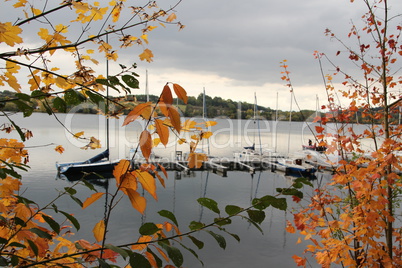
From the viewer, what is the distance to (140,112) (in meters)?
0.54

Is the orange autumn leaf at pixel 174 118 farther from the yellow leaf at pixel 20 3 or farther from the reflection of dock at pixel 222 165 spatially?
the reflection of dock at pixel 222 165

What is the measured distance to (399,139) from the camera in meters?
2.35

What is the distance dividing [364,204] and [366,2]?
1518 millimetres

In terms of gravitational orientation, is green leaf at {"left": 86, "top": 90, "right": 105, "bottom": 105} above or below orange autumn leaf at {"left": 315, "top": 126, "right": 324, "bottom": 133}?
above

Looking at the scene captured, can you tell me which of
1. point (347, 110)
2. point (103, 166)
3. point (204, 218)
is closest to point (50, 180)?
point (103, 166)

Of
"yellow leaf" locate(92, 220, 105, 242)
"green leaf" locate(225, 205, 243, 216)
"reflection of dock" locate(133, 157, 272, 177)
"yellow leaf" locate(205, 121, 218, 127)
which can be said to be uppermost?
"yellow leaf" locate(205, 121, 218, 127)

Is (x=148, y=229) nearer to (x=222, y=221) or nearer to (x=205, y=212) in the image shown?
(x=222, y=221)

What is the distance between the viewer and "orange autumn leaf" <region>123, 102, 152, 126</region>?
526 millimetres

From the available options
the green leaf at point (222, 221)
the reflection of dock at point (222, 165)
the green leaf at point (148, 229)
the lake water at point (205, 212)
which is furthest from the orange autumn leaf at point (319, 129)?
the reflection of dock at point (222, 165)

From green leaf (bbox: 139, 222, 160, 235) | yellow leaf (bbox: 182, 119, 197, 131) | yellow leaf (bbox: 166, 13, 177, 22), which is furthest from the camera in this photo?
yellow leaf (bbox: 166, 13, 177, 22)

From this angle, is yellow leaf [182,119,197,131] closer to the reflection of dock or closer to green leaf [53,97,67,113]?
green leaf [53,97,67,113]

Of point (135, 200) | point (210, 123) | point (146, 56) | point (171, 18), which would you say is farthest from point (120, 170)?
point (171, 18)

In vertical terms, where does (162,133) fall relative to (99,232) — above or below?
above

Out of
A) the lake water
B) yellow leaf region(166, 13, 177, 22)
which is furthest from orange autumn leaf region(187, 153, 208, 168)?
the lake water
